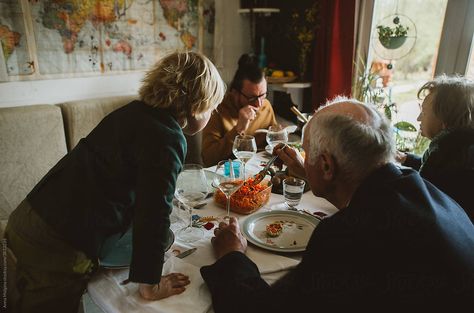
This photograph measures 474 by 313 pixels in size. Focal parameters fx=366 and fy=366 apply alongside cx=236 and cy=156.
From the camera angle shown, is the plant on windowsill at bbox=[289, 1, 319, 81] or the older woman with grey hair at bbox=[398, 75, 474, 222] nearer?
the older woman with grey hair at bbox=[398, 75, 474, 222]

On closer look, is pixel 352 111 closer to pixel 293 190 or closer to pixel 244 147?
pixel 293 190

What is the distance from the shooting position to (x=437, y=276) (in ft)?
2.38

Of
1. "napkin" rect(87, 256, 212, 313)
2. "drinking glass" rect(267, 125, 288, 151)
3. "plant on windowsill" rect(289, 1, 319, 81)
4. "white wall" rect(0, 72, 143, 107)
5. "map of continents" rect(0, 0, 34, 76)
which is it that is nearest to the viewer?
"napkin" rect(87, 256, 212, 313)

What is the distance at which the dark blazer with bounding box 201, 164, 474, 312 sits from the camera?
0.72 meters

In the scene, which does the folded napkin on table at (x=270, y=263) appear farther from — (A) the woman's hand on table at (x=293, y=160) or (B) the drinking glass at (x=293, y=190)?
(A) the woman's hand on table at (x=293, y=160)

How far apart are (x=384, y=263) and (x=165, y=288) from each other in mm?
489

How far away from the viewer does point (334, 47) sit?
2.97 meters

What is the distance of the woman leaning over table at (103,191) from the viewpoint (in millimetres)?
941

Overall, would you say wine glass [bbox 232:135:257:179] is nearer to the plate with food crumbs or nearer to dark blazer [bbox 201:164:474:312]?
the plate with food crumbs

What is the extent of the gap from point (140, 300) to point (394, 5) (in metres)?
2.88

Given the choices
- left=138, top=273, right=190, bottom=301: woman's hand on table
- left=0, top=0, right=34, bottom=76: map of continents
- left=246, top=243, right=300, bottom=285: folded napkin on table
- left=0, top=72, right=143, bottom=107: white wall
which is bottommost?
left=246, top=243, right=300, bottom=285: folded napkin on table

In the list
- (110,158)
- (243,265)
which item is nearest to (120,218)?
(110,158)

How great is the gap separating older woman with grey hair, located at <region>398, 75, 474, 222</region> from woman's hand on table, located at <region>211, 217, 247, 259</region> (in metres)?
0.77

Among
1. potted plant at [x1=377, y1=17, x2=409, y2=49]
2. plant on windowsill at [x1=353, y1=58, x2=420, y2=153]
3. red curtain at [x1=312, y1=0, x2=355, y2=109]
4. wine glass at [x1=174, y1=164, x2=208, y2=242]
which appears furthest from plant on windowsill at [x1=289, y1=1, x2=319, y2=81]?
wine glass at [x1=174, y1=164, x2=208, y2=242]
